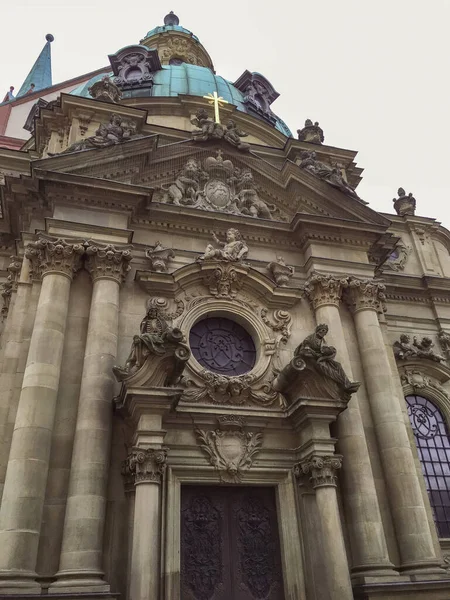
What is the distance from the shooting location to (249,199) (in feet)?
52.0

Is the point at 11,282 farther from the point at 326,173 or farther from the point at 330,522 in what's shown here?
the point at 326,173

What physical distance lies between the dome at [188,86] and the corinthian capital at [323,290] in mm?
12230

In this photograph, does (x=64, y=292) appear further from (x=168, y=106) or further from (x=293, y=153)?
(x=168, y=106)

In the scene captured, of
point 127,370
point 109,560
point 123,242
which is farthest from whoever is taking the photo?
point 123,242

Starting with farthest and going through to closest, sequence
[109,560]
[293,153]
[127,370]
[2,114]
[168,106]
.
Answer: [2,114] → [168,106] → [293,153] → [127,370] → [109,560]

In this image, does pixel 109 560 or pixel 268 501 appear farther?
pixel 268 501

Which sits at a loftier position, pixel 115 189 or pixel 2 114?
pixel 2 114

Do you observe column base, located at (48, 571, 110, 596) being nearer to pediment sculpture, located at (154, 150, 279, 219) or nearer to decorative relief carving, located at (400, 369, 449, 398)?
pediment sculpture, located at (154, 150, 279, 219)

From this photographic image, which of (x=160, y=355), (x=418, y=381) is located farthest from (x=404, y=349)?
(x=160, y=355)

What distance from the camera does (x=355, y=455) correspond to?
12242 millimetres

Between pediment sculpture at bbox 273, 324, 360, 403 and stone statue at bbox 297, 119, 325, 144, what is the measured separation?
419 inches

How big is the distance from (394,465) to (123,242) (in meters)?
8.41

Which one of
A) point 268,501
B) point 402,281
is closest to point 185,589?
point 268,501

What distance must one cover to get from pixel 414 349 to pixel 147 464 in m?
11.0
